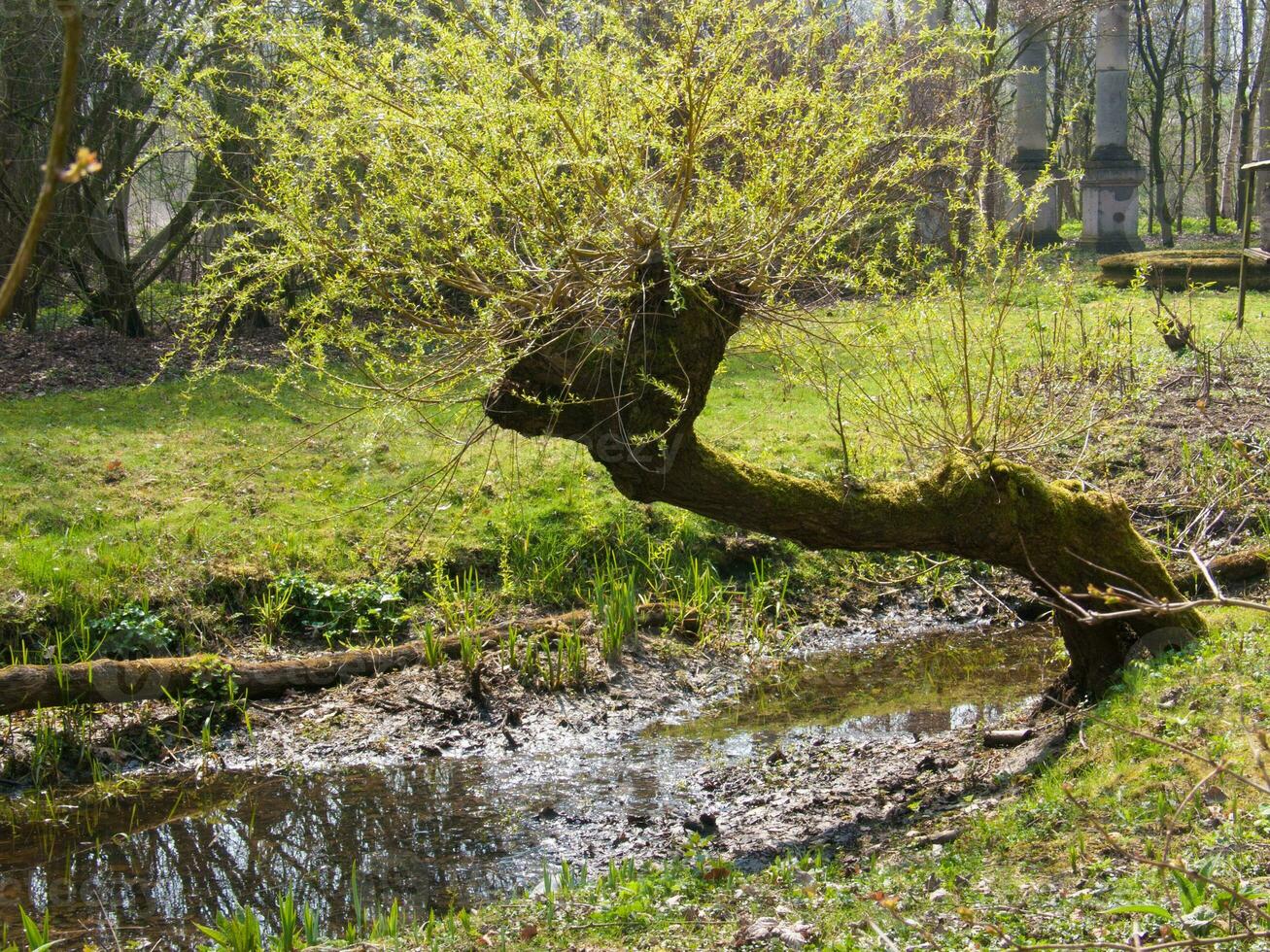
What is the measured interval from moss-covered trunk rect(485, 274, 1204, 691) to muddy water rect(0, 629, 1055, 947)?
1.15m

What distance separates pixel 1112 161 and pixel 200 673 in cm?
2326

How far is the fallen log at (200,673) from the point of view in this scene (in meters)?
6.43

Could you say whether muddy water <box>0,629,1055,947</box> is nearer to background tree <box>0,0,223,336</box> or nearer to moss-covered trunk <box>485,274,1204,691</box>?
moss-covered trunk <box>485,274,1204,691</box>

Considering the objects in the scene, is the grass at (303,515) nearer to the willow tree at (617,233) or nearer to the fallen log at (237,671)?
the fallen log at (237,671)

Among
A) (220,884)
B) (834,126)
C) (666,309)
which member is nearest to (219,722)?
(220,884)

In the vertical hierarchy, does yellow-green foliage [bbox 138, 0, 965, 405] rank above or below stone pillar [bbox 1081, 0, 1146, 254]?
below

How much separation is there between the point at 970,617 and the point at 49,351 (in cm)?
1180

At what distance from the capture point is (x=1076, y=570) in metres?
6.01

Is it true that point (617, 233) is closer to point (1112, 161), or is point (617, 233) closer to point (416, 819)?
point (416, 819)

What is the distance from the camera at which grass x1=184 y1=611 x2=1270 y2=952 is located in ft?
11.9

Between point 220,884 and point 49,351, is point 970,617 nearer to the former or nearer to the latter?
point 220,884

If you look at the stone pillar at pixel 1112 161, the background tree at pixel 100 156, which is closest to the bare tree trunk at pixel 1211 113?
the stone pillar at pixel 1112 161

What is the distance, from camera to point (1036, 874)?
420 cm

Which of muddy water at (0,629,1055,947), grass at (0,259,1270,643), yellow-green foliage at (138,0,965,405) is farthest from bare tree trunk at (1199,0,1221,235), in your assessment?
yellow-green foliage at (138,0,965,405)
